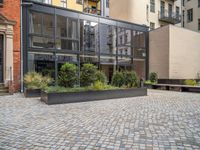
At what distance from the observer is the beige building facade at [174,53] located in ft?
69.9

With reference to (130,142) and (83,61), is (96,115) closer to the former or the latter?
(130,142)

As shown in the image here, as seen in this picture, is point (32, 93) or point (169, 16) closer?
point (32, 93)

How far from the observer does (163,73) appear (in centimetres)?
2177

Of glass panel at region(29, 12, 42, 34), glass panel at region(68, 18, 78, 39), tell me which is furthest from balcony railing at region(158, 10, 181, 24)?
glass panel at region(29, 12, 42, 34)

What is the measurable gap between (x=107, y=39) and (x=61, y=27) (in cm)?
494

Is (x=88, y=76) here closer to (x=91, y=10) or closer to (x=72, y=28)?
(x=72, y=28)

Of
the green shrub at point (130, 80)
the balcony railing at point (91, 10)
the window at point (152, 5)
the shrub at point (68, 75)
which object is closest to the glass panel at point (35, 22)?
the shrub at point (68, 75)

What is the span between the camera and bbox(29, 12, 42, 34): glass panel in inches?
616

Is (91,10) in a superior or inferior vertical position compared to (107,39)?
superior

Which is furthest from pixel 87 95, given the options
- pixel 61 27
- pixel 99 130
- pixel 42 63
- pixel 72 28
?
pixel 72 28

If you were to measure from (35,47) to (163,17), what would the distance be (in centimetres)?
2049

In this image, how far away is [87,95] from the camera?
1091cm

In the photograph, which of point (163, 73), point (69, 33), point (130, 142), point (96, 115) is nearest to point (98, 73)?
point (96, 115)

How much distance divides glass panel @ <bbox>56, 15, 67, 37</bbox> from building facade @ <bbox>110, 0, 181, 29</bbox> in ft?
34.6
